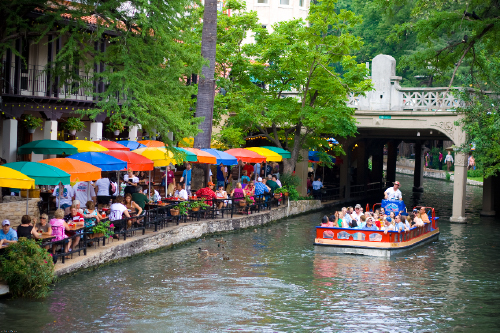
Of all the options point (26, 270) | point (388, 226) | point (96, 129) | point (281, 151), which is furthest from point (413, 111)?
point (26, 270)

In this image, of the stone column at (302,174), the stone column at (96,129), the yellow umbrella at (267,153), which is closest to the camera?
the yellow umbrella at (267,153)

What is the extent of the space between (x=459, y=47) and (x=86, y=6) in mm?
10571

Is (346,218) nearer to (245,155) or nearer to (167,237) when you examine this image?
(167,237)

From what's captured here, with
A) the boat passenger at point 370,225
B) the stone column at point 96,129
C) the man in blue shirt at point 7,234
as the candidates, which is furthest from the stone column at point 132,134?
the man in blue shirt at point 7,234

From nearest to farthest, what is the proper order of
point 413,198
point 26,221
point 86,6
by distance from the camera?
point 26,221
point 86,6
point 413,198

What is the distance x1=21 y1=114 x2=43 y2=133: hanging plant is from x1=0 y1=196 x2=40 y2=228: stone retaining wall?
7.90 metres

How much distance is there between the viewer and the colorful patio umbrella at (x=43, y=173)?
53.3 ft

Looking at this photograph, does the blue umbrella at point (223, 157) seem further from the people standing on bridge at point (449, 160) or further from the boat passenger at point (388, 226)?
the people standing on bridge at point (449, 160)

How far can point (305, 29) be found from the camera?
101ft

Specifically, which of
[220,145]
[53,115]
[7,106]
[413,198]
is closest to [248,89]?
[220,145]

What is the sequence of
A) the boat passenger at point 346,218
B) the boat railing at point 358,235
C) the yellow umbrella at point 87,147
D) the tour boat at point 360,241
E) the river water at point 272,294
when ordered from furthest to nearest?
the yellow umbrella at point 87,147, the boat passenger at point 346,218, the boat railing at point 358,235, the tour boat at point 360,241, the river water at point 272,294

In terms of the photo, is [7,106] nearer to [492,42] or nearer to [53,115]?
[53,115]

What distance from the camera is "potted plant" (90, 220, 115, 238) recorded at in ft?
55.9

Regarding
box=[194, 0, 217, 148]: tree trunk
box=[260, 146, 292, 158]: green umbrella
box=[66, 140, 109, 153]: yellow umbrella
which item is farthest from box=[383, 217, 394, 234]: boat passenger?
box=[260, 146, 292, 158]: green umbrella
